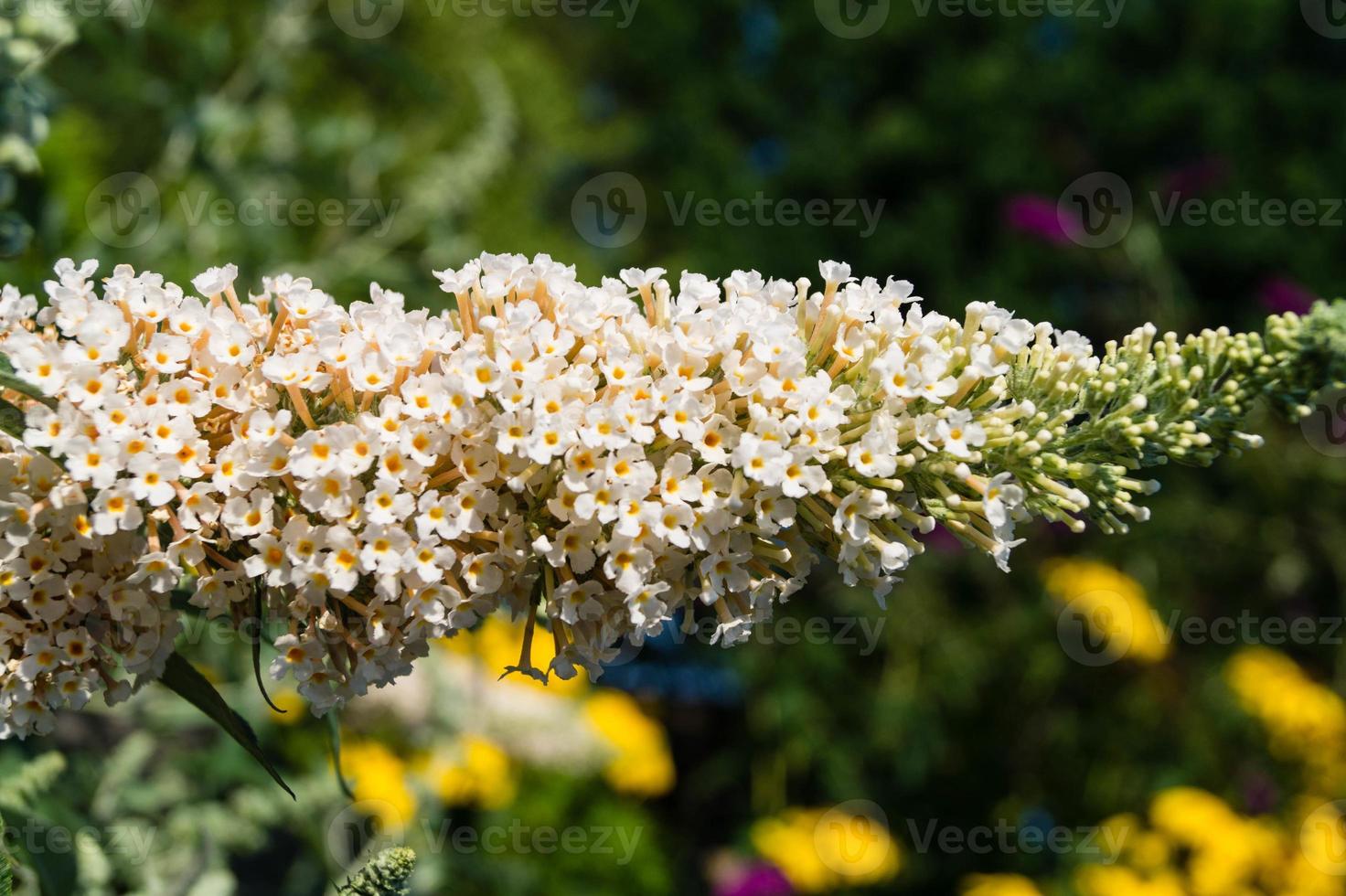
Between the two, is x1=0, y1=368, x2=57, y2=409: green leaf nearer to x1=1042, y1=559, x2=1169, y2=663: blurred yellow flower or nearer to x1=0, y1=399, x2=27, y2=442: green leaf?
x1=0, y1=399, x2=27, y2=442: green leaf

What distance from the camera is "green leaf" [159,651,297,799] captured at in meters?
0.95

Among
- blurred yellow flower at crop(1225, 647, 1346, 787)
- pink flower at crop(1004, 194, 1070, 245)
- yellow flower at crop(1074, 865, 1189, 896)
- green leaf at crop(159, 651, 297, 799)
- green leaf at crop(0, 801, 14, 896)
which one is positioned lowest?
yellow flower at crop(1074, 865, 1189, 896)

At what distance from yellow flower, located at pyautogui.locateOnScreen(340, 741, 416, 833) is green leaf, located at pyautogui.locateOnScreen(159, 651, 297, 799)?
1.32 m

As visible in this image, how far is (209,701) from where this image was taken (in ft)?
3.23

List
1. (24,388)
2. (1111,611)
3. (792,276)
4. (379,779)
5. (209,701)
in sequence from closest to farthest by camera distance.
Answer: (24,388) < (209,701) < (379,779) < (1111,611) < (792,276)

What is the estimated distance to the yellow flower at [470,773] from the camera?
2469 mm

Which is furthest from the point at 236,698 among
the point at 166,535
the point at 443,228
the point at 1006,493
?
the point at 443,228

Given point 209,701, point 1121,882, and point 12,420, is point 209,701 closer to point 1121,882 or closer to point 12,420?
point 12,420

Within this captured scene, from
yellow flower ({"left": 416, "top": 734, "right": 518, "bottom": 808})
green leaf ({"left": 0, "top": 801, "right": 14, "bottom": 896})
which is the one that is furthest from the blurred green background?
green leaf ({"left": 0, "top": 801, "right": 14, "bottom": 896})

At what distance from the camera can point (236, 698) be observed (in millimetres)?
1932

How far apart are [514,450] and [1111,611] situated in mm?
2651

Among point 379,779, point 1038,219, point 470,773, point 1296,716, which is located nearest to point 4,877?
point 379,779

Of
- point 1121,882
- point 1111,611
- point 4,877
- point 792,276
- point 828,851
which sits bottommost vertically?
point 828,851

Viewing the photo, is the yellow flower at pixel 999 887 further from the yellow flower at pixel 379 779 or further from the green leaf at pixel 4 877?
the green leaf at pixel 4 877
